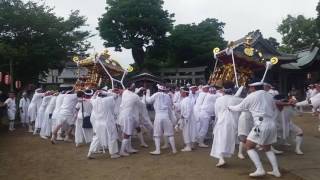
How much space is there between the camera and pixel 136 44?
30281 millimetres

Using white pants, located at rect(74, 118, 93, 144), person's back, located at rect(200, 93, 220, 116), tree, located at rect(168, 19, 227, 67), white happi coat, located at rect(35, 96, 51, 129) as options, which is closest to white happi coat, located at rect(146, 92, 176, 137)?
person's back, located at rect(200, 93, 220, 116)

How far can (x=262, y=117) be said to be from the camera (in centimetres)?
830

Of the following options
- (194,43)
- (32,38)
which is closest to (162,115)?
(32,38)

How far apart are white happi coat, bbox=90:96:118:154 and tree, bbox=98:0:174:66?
1908 cm

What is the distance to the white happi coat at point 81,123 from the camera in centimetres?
1270

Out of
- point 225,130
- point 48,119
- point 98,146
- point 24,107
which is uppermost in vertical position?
point 24,107

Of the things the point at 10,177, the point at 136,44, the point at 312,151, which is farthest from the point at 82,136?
the point at 136,44

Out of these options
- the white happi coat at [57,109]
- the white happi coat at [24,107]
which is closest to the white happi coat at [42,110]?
the white happi coat at [57,109]

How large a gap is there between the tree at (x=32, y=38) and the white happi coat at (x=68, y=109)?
8630mm

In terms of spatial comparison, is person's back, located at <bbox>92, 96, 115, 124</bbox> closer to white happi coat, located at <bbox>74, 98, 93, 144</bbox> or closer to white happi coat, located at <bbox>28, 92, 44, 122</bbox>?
white happi coat, located at <bbox>74, 98, 93, 144</bbox>

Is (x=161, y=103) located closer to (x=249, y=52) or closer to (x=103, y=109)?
(x=103, y=109)

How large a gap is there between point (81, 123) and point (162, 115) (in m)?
3.06

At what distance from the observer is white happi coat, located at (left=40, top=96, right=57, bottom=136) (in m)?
15.3

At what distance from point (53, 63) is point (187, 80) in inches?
431
